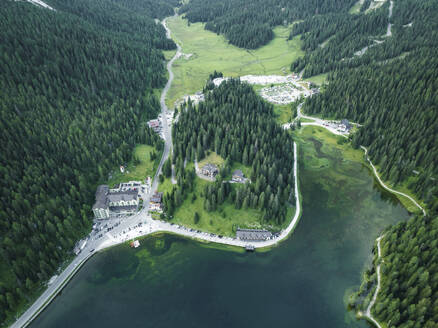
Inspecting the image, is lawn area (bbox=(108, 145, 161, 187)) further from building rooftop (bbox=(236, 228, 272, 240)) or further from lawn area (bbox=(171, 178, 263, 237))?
building rooftop (bbox=(236, 228, 272, 240))

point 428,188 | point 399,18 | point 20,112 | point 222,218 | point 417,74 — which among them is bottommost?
point 222,218

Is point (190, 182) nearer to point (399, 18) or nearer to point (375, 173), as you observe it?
point (375, 173)

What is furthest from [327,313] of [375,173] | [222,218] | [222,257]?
[375,173]

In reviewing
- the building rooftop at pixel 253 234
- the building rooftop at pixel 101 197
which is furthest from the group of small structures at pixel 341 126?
the building rooftop at pixel 101 197

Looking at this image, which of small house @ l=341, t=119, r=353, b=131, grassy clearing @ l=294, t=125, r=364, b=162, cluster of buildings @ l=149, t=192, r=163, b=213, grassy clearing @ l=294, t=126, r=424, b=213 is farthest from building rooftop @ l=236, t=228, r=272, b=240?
small house @ l=341, t=119, r=353, b=131

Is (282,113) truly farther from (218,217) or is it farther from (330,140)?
(218,217)

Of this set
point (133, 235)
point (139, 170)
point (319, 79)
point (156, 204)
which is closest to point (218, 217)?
point (156, 204)

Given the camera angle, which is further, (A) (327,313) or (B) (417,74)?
(B) (417,74)

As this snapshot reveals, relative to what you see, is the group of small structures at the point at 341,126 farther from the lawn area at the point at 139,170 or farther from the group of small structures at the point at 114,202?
the group of small structures at the point at 114,202
